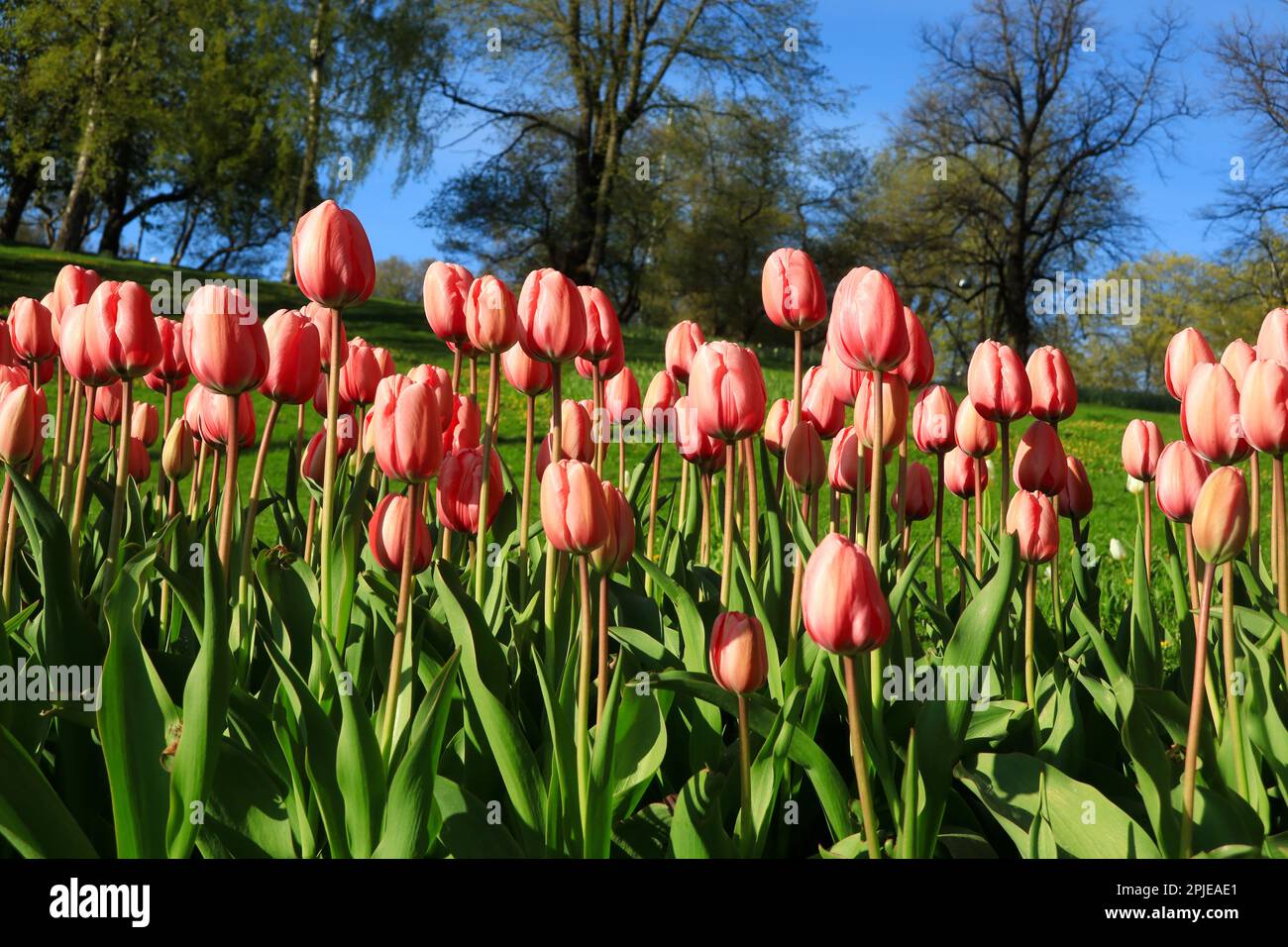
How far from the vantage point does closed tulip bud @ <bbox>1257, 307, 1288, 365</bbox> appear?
1842 millimetres

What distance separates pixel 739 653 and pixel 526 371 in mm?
1037

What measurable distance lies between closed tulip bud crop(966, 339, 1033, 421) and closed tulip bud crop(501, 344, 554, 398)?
85 centimetres

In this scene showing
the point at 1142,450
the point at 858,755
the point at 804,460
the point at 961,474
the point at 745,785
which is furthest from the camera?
the point at 961,474

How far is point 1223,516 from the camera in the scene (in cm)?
145

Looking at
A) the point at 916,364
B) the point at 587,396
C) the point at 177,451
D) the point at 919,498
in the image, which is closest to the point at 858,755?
the point at 916,364

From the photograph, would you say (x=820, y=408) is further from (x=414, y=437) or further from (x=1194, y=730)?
(x=1194, y=730)

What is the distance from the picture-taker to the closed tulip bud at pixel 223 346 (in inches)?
66.8

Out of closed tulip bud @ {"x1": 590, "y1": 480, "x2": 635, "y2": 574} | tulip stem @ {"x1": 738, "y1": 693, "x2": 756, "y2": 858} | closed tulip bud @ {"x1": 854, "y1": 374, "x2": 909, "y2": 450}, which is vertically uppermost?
closed tulip bud @ {"x1": 854, "y1": 374, "x2": 909, "y2": 450}

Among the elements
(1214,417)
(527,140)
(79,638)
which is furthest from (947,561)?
(527,140)

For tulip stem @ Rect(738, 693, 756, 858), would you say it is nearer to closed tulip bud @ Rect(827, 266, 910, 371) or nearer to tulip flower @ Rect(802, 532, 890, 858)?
tulip flower @ Rect(802, 532, 890, 858)

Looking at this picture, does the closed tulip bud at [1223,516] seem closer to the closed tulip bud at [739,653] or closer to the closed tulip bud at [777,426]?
the closed tulip bud at [739,653]

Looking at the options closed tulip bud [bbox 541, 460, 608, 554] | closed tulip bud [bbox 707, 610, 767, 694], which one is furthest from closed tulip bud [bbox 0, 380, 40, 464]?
closed tulip bud [bbox 707, 610, 767, 694]
